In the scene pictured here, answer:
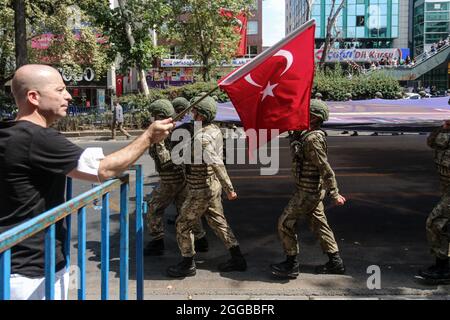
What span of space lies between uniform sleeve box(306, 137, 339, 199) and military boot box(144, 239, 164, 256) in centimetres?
218

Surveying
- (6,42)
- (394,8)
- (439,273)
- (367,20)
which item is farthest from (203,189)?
(394,8)

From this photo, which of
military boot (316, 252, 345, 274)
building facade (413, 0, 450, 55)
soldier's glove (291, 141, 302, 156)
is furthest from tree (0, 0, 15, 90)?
building facade (413, 0, 450, 55)

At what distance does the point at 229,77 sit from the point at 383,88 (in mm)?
17706

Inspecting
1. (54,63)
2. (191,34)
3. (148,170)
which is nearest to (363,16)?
(191,34)

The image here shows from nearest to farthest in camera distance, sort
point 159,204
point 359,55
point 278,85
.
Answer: point 278,85 → point 159,204 → point 359,55

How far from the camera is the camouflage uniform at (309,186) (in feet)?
16.7

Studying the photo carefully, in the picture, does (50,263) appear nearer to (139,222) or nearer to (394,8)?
(139,222)

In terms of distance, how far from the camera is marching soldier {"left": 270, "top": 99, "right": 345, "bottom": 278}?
5096mm

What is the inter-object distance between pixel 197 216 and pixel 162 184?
0.96 metres

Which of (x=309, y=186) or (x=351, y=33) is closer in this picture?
(x=309, y=186)

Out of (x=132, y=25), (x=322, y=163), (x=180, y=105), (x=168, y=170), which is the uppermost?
(x=132, y=25)

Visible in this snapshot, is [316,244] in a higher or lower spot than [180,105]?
lower

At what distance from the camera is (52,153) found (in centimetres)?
229

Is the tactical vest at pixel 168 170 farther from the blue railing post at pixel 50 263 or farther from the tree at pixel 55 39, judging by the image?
the tree at pixel 55 39
